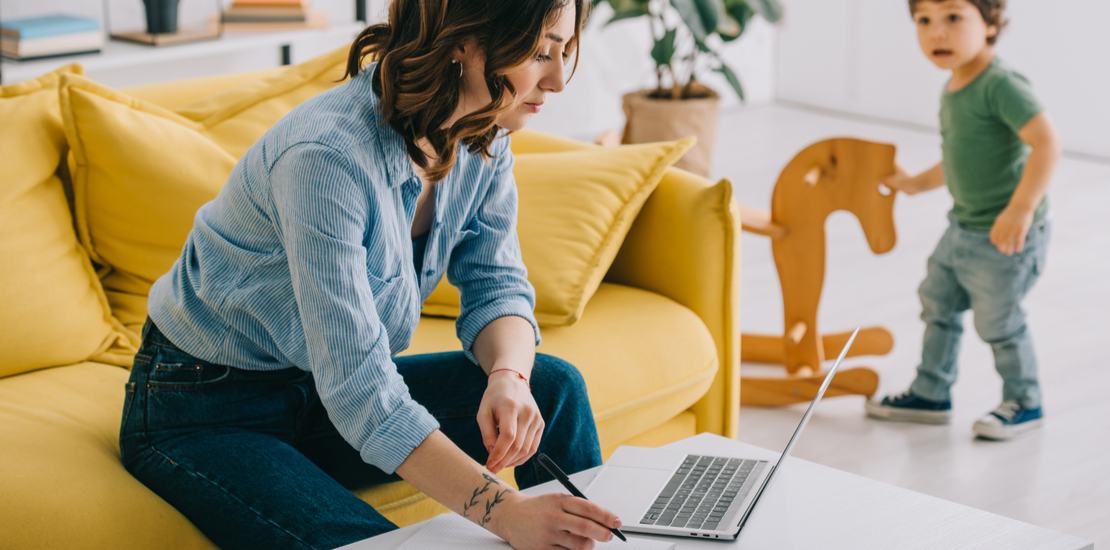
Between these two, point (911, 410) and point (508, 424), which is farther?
point (911, 410)

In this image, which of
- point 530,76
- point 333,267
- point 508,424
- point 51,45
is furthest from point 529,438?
point 51,45

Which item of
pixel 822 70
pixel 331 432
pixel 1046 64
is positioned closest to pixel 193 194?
pixel 331 432

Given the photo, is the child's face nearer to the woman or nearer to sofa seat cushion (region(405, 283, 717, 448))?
sofa seat cushion (region(405, 283, 717, 448))

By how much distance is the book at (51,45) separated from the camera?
2.18 m

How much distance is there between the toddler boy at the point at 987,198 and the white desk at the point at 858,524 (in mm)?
1027

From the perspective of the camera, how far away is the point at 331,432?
1.16 m

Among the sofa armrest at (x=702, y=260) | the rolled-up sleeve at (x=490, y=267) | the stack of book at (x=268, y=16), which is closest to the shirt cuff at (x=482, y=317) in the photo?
the rolled-up sleeve at (x=490, y=267)

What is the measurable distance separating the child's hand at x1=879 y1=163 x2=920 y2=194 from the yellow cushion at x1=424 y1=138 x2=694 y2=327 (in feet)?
1.65

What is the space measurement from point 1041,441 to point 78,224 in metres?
1.82

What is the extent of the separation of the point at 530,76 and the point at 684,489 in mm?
462

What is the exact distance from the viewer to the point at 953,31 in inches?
75.9

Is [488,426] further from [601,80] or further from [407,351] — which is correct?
[601,80]

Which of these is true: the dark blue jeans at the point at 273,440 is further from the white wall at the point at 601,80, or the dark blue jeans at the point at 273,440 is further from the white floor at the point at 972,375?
the white wall at the point at 601,80

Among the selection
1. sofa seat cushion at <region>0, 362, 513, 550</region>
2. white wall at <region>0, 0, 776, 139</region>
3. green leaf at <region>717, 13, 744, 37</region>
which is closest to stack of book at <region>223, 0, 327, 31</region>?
white wall at <region>0, 0, 776, 139</region>
